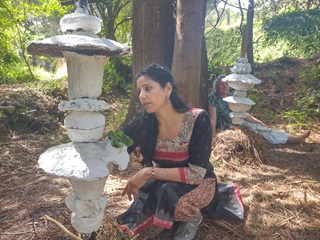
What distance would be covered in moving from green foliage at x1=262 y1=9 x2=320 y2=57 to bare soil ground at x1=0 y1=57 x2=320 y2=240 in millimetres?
5176

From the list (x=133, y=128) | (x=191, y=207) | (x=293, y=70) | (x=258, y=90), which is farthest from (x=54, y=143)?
(x=293, y=70)

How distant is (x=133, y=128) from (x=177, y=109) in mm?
342

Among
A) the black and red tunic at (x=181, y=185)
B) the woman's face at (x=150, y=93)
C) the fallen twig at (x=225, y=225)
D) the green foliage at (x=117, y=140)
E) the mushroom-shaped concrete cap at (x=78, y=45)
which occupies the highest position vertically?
the mushroom-shaped concrete cap at (x=78, y=45)

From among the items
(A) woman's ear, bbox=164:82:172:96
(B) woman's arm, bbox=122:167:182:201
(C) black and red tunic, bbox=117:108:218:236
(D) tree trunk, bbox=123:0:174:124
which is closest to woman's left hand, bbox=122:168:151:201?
A: (B) woman's arm, bbox=122:167:182:201

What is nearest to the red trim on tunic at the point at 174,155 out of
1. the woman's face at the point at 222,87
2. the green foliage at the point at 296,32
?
the woman's face at the point at 222,87

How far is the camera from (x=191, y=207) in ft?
6.25

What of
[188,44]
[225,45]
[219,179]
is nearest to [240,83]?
[188,44]

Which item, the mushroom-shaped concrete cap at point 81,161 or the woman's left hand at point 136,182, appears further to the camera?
the woman's left hand at point 136,182

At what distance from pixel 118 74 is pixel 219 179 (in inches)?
208

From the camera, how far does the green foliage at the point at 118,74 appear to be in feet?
24.1

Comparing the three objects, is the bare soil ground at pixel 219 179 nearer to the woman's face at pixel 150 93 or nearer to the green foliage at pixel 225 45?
the woman's face at pixel 150 93

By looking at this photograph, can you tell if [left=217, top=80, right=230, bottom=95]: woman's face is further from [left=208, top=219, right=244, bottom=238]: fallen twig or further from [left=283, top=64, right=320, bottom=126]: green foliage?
[left=208, top=219, right=244, bottom=238]: fallen twig

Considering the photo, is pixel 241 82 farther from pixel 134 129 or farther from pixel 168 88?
pixel 134 129

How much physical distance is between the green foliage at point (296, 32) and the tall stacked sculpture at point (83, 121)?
9.35 meters
